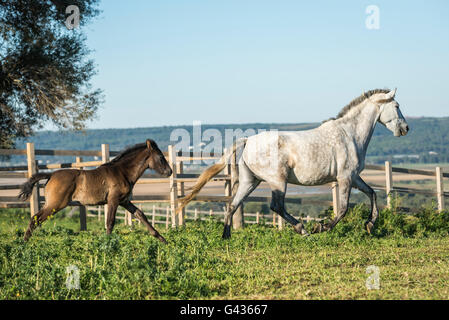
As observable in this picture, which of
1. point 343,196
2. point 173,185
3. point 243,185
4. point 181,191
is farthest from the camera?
point 181,191

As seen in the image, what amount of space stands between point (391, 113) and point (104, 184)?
5911mm

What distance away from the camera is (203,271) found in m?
6.27

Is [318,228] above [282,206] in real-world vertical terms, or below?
below

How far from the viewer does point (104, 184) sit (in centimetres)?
962

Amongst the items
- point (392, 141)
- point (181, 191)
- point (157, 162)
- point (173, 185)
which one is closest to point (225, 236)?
point (157, 162)

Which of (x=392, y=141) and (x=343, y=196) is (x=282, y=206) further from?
(x=392, y=141)

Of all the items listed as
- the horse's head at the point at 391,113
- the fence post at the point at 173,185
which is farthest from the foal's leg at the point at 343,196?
the fence post at the point at 173,185

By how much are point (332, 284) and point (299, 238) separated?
3.66 meters

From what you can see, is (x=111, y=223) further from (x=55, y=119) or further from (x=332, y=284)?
(x=55, y=119)

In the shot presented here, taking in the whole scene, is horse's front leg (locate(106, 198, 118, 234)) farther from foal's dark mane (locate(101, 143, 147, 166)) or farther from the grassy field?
foal's dark mane (locate(101, 143, 147, 166))

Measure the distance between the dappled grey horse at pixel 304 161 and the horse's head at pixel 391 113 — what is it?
42 cm
